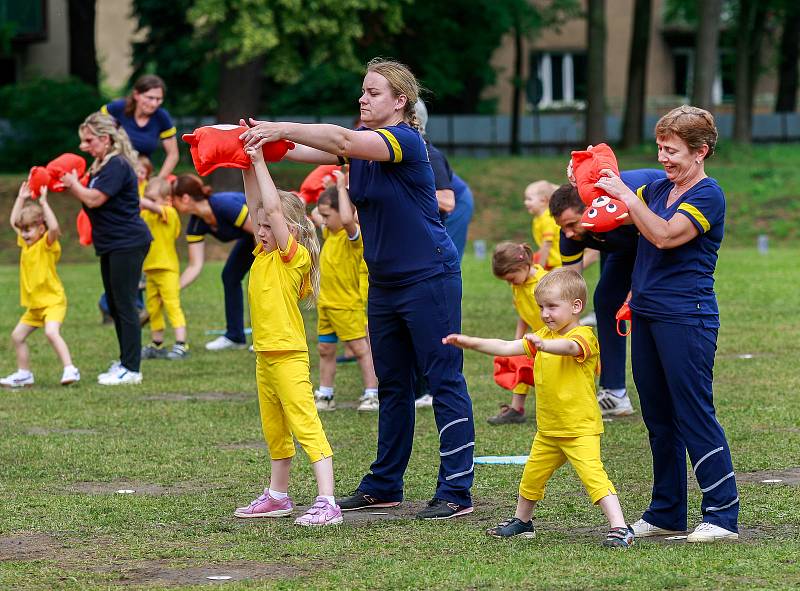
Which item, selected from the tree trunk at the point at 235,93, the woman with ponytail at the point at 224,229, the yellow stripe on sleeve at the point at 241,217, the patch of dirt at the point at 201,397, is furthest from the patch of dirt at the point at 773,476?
the tree trunk at the point at 235,93

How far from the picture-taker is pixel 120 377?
1113 centimetres

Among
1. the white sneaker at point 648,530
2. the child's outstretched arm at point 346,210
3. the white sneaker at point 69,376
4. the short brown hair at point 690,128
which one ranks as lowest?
the white sneaker at point 69,376

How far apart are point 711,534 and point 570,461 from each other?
0.66m

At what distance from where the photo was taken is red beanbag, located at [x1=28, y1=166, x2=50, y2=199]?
10.8 metres

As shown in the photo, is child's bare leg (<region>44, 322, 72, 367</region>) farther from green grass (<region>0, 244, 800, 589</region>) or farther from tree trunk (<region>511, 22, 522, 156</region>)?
tree trunk (<region>511, 22, 522, 156</region>)

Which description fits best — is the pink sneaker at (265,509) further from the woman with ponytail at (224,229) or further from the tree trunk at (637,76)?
the tree trunk at (637,76)

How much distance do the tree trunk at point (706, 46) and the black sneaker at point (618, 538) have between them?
2903 cm

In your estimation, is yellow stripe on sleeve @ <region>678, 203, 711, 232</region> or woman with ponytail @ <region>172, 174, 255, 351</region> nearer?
yellow stripe on sleeve @ <region>678, 203, 711, 232</region>

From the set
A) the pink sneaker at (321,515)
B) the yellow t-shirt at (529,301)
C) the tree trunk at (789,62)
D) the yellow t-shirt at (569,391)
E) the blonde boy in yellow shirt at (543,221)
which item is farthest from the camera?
the tree trunk at (789,62)

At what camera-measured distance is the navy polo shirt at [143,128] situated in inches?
545

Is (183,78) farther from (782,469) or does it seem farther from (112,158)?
(782,469)

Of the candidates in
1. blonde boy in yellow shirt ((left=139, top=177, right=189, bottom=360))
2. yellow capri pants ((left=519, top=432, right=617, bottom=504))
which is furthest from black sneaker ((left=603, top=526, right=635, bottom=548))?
blonde boy in yellow shirt ((left=139, top=177, right=189, bottom=360))

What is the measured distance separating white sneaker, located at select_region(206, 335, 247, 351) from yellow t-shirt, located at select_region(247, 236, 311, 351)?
679 cm

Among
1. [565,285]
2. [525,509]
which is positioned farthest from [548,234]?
[525,509]
